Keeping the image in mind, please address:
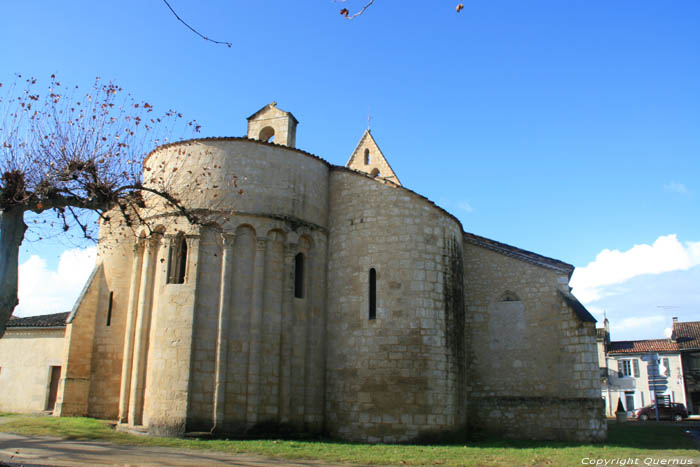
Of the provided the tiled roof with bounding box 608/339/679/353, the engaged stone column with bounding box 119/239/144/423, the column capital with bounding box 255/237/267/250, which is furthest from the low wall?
the tiled roof with bounding box 608/339/679/353

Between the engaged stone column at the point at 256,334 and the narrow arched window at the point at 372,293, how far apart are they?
3417mm

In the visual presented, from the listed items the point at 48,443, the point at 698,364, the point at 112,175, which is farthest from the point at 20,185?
the point at 698,364

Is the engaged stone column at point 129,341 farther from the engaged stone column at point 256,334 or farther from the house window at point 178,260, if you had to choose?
the engaged stone column at point 256,334

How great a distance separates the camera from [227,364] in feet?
53.6

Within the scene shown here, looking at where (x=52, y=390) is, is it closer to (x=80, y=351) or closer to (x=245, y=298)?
(x=80, y=351)

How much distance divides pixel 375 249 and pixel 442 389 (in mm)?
4758

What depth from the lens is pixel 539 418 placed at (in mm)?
18484

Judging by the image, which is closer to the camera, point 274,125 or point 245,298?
point 245,298

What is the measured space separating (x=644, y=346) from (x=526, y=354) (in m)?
34.3

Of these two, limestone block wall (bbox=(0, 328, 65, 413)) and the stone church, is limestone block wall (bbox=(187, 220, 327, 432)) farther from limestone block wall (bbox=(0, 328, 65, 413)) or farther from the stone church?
limestone block wall (bbox=(0, 328, 65, 413))

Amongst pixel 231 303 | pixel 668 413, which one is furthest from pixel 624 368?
pixel 231 303

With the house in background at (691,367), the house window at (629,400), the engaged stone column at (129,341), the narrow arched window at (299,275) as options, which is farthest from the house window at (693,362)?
the engaged stone column at (129,341)

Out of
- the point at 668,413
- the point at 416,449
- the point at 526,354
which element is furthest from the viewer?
the point at 668,413

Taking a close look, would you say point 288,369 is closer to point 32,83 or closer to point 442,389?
point 442,389
